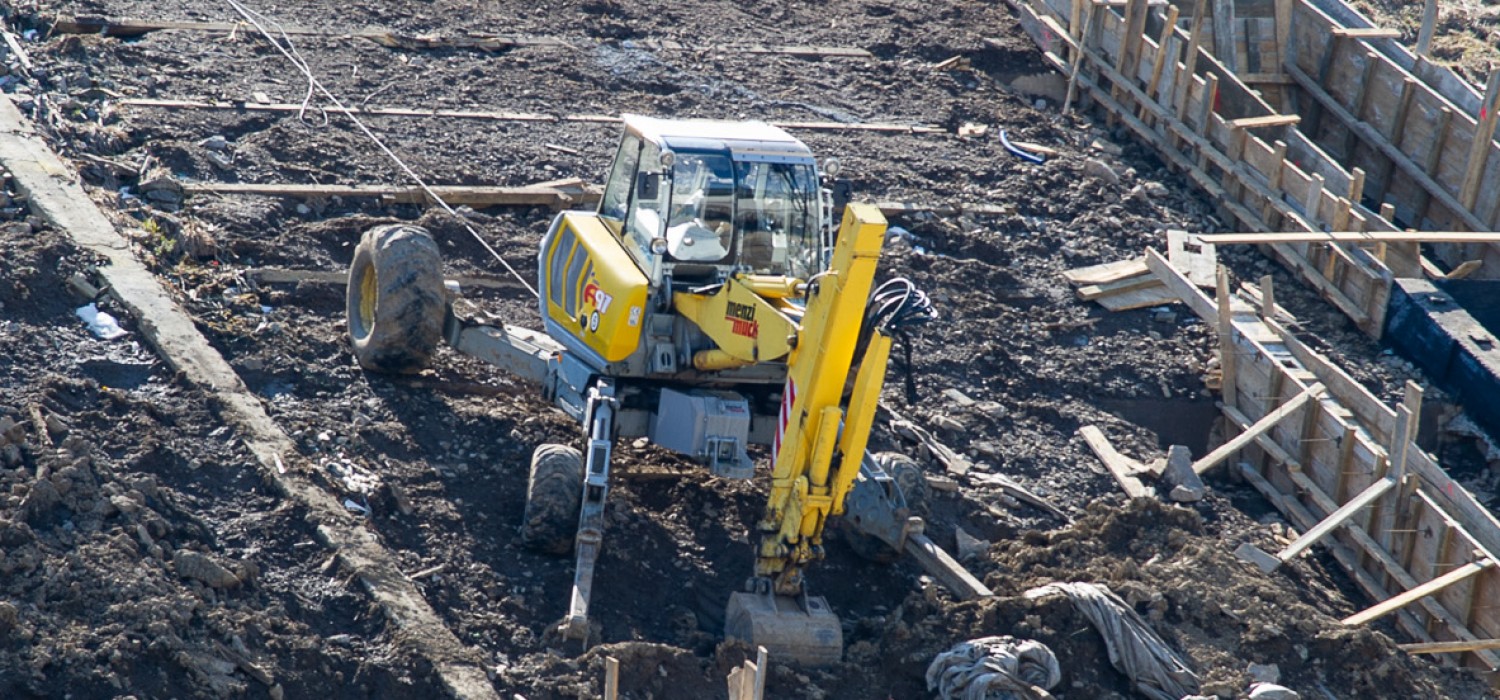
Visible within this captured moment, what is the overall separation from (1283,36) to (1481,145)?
343cm

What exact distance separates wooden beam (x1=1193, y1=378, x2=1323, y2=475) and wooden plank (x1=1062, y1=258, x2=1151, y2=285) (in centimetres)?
254

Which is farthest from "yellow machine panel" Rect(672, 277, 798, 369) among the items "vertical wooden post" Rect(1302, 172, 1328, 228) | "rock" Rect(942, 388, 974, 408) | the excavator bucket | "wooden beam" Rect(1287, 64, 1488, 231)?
"wooden beam" Rect(1287, 64, 1488, 231)

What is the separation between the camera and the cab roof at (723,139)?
10.8 metres

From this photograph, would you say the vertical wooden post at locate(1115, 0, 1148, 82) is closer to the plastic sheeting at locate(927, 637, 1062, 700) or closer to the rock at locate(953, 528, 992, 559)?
the rock at locate(953, 528, 992, 559)

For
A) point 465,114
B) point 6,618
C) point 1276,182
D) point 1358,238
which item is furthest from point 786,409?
point 1276,182

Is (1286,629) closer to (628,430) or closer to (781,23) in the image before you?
(628,430)

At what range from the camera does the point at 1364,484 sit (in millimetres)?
12477

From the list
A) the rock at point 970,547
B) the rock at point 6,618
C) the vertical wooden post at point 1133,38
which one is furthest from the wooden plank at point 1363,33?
the rock at point 6,618

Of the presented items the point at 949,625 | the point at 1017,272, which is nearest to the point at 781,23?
the point at 1017,272

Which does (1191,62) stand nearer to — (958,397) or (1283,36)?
(1283,36)

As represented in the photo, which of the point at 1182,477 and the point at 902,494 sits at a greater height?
the point at 902,494

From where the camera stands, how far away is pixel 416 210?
15.3 meters

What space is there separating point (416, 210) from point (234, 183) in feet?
5.12

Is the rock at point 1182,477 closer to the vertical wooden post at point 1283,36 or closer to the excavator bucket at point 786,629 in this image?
the excavator bucket at point 786,629
